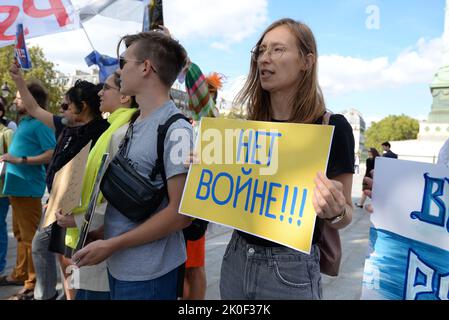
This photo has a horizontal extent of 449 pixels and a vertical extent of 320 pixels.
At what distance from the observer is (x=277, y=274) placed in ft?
4.06

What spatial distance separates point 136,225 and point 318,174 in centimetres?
76

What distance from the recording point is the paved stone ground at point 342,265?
327cm

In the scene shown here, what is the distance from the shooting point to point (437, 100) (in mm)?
19344

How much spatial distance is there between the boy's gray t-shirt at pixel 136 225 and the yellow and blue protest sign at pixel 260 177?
11 centimetres

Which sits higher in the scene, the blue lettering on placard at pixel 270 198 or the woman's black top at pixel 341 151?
the woman's black top at pixel 341 151

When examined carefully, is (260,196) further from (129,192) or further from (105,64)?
(105,64)

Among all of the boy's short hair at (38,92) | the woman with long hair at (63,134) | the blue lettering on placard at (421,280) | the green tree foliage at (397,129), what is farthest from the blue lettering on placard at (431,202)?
the green tree foliage at (397,129)

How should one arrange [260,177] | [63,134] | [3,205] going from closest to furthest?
[260,177] < [63,134] < [3,205]

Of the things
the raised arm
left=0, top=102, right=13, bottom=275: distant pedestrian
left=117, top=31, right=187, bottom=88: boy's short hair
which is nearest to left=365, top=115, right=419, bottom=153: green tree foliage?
left=0, top=102, right=13, bottom=275: distant pedestrian

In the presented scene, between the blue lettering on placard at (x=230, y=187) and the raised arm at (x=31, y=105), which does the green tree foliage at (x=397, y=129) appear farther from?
the blue lettering on placard at (x=230, y=187)

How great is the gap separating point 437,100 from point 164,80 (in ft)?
69.6

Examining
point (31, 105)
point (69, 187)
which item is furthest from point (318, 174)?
point (31, 105)
